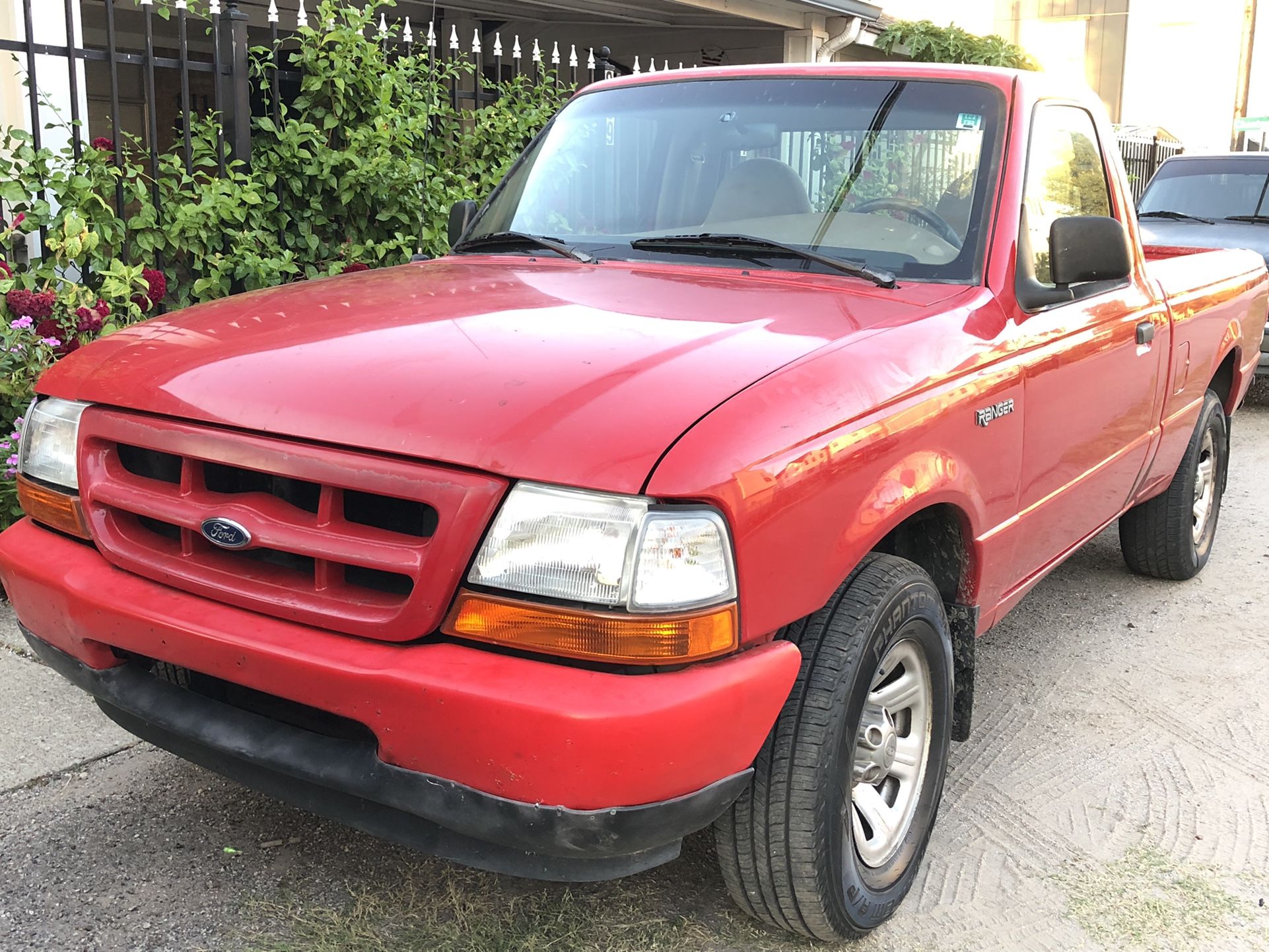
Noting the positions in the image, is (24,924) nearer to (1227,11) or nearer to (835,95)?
(835,95)

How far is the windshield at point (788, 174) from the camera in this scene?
3.13m

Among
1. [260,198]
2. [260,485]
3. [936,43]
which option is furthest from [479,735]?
[936,43]

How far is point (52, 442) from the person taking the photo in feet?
8.56

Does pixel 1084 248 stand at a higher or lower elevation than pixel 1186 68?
lower

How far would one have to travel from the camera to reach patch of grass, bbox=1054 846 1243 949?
2654 mm

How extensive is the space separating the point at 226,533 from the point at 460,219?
200 centimetres

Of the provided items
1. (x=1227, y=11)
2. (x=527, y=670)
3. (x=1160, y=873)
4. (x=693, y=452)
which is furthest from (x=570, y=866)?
(x=1227, y=11)

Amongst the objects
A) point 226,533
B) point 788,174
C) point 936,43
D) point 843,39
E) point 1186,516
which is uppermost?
point 936,43

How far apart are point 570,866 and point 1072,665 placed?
2707 mm

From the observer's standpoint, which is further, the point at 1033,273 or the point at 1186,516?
the point at 1186,516

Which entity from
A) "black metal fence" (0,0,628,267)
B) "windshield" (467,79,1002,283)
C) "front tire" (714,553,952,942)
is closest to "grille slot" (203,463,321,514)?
"front tire" (714,553,952,942)

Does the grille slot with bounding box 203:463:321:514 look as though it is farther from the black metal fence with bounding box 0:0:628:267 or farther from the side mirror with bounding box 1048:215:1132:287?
the black metal fence with bounding box 0:0:628:267

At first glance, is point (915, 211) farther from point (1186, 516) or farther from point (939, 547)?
point (1186, 516)

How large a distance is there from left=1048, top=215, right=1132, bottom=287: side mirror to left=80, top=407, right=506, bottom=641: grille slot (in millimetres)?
1780
